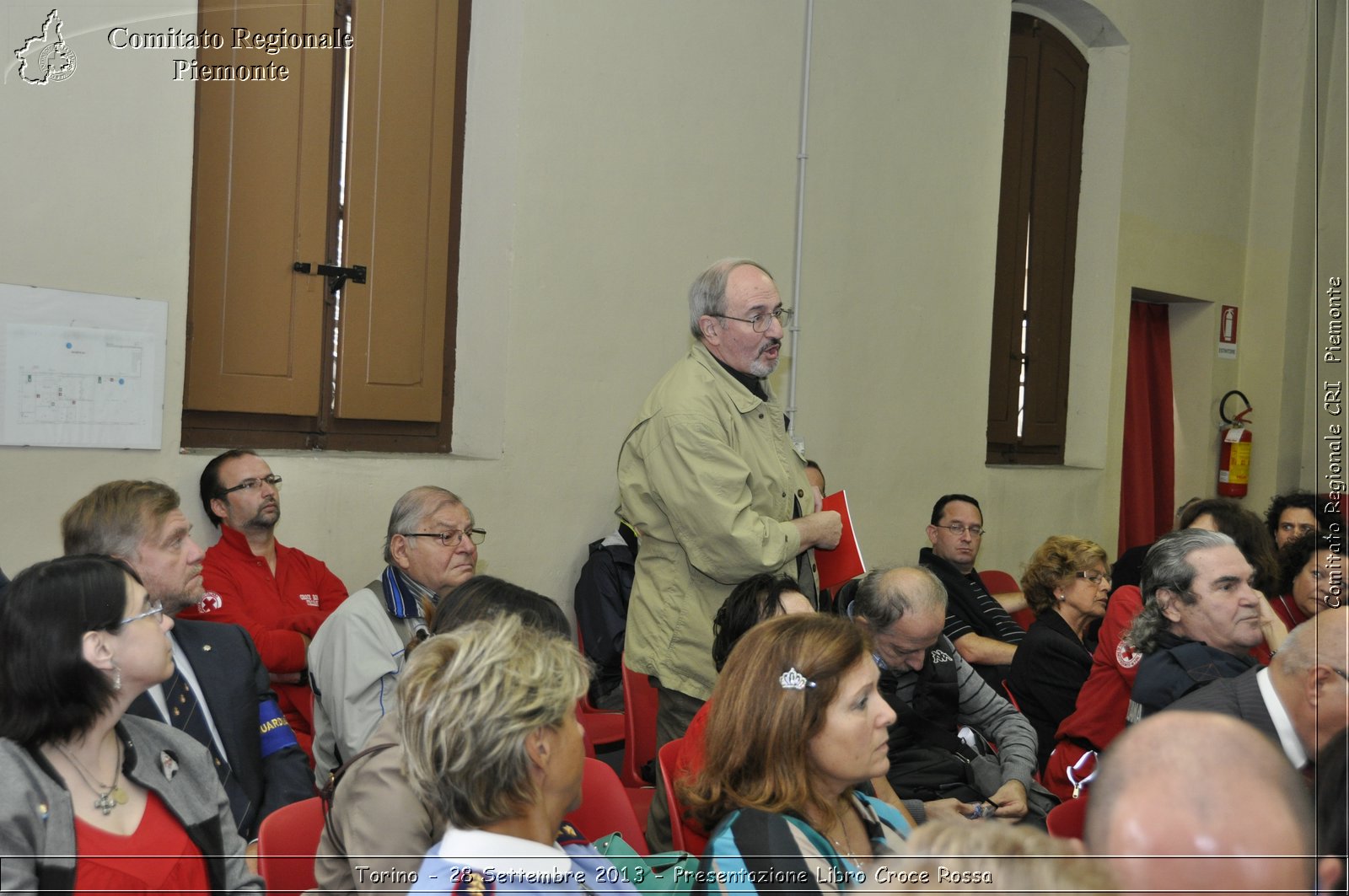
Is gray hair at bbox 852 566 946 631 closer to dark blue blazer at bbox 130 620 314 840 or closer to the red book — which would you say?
the red book

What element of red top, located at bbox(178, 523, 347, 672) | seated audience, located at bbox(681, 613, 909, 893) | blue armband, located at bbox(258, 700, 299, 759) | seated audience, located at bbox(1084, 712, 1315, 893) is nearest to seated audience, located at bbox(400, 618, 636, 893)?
seated audience, located at bbox(681, 613, 909, 893)

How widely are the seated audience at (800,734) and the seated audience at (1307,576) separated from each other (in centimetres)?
222

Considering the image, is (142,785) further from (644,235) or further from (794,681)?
(644,235)

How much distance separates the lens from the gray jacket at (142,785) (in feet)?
5.51

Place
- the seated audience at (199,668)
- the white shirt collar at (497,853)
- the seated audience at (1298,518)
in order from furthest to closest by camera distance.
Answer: the seated audience at (1298,518)
the seated audience at (199,668)
the white shirt collar at (497,853)

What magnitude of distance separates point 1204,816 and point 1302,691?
118 cm

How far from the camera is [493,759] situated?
63.6 inches

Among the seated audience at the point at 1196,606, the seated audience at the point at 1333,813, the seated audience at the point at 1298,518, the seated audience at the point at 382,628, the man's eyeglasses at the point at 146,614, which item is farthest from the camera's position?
the seated audience at the point at 1298,518

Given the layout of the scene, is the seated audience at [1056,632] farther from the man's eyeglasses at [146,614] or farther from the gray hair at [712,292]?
the man's eyeglasses at [146,614]

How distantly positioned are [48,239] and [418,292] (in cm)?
133

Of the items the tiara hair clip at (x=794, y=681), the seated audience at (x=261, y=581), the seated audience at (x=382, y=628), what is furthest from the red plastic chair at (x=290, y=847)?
the seated audience at (x=261, y=581)

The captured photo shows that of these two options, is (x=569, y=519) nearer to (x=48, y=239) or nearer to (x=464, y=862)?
(x=48, y=239)

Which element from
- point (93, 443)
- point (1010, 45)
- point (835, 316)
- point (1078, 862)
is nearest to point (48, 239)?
point (93, 443)

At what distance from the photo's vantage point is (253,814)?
2.47 metres
